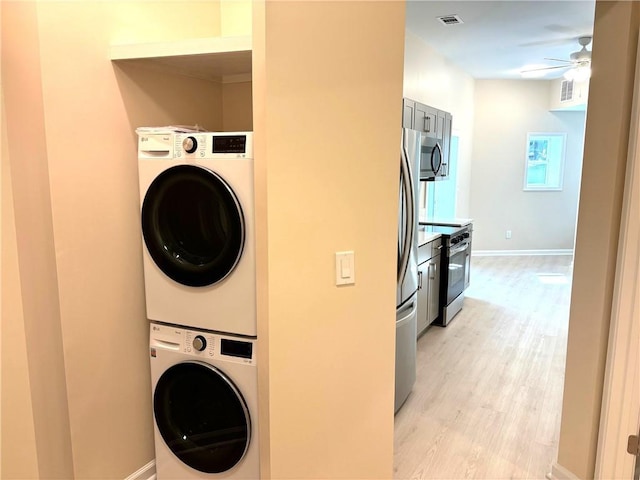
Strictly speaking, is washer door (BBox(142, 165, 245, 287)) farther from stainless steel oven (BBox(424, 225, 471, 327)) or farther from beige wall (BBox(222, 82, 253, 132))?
stainless steel oven (BBox(424, 225, 471, 327))

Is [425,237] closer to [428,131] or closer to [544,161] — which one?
[428,131]

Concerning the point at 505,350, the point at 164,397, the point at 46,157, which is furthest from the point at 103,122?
the point at 505,350

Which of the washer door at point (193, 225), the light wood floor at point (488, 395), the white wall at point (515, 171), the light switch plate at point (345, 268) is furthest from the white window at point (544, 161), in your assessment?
the washer door at point (193, 225)

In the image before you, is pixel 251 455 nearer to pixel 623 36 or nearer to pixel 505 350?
pixel 623 36

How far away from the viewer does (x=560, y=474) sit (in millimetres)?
2266

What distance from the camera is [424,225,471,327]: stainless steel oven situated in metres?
4.36

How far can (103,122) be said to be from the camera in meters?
1.87

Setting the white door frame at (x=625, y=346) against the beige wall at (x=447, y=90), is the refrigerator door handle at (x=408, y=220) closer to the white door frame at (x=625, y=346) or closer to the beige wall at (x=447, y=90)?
the white door frame at (x=625, y=346)

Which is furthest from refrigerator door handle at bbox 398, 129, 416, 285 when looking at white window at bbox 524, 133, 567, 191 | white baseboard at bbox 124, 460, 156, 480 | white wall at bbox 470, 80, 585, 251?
white window at bbox 524, 133, 567, 191

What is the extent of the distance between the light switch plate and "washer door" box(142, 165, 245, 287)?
368mm

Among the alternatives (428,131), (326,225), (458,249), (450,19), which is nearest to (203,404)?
(326,225)

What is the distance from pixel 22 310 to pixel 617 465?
2521 millimetres

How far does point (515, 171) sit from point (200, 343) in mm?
7114

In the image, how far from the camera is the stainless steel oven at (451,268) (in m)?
4.36
